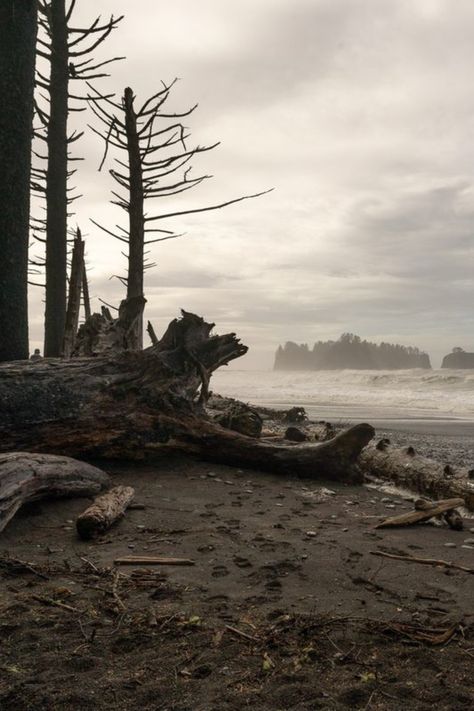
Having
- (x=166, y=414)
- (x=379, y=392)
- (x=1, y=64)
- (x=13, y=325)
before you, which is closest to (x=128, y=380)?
(x=166, y=414)

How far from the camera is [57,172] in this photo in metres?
13.3

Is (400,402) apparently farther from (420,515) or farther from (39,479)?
(39,479)

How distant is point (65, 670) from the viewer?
2.66 metres

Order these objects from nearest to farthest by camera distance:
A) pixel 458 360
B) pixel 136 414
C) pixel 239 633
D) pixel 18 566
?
pixel 239 633
pixel 18 566
pixel 136 414
pixel 458 360

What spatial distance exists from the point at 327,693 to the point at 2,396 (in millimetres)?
4901

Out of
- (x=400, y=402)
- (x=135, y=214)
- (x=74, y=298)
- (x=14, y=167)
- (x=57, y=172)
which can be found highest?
(x=57, y=172)

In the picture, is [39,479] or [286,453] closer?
[39,479]

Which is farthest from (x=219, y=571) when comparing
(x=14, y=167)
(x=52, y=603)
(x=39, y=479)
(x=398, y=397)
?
(x=398, y=397)

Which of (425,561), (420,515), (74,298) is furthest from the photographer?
(74,298)

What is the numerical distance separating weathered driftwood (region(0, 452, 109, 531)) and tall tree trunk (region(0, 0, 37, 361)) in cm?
302

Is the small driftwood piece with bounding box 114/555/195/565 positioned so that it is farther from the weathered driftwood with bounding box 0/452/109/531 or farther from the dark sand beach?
the weathered driftwood with bounding box 0/452/109/531

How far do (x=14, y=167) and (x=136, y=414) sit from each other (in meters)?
3.98

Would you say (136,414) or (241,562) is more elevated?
(136,414)

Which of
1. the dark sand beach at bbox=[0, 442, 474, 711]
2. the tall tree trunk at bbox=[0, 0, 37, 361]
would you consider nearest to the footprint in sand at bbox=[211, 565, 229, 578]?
the dark sand beach at bbox=[0, 442, 474, 711]
